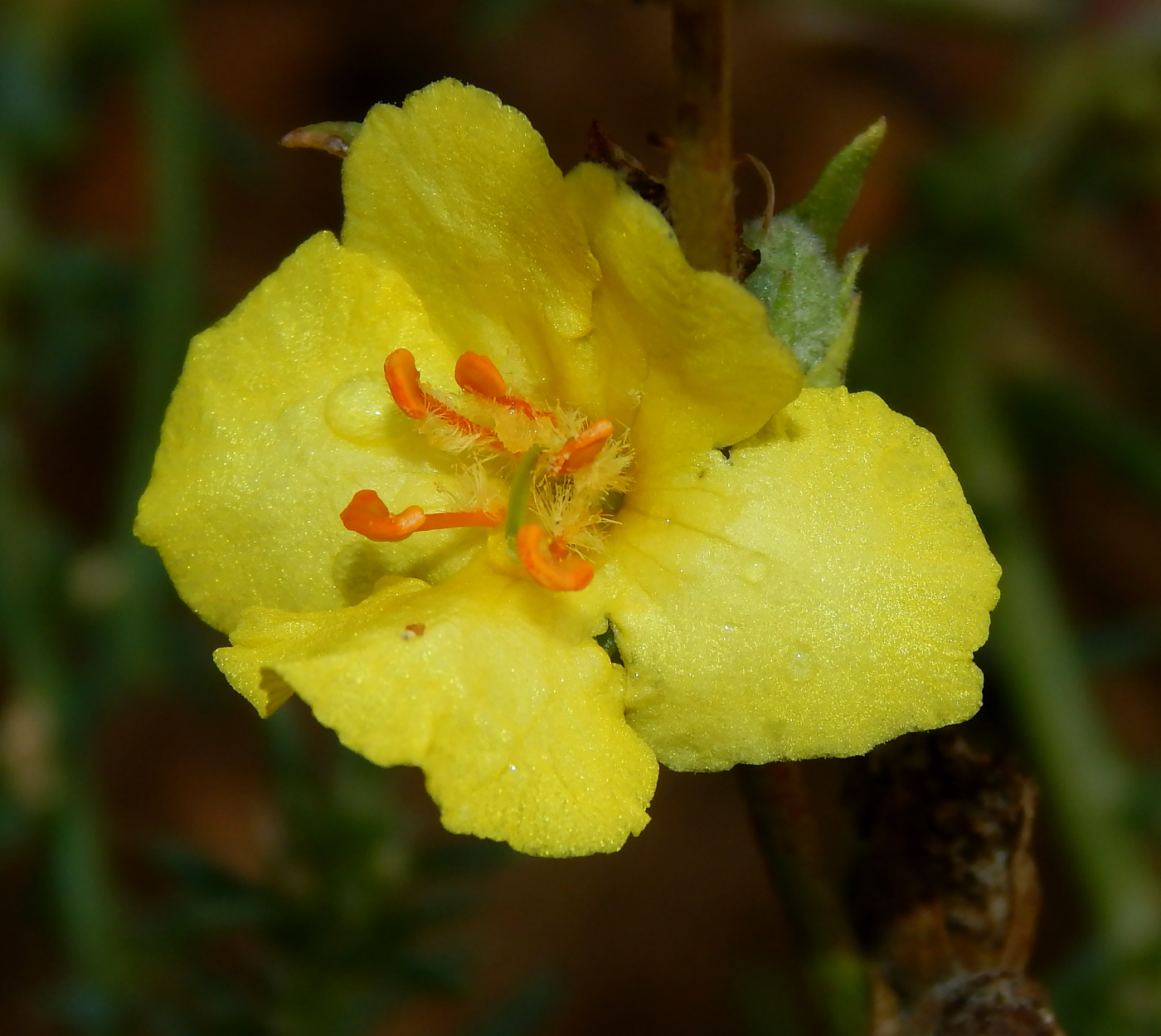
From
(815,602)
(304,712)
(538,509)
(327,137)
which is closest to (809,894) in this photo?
(815,602)

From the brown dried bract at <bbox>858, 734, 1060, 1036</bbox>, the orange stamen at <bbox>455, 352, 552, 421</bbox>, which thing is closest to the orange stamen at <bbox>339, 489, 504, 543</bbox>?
the orange stamen at <bbox>455, 352, 552, 421</bbox>

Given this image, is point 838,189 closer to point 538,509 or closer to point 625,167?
point 625,167

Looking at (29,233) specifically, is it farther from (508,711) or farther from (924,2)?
(508,711)

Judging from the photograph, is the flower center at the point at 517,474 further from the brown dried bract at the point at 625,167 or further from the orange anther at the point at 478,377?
the brown dried bract at the point at 625,167

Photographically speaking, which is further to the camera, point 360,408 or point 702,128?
point 360,408

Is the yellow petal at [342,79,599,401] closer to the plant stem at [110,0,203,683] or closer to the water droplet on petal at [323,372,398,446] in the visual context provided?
the water droplet on petal at [323,372,398,446]

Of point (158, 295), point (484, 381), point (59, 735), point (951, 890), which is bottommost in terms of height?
point (59, 735)
